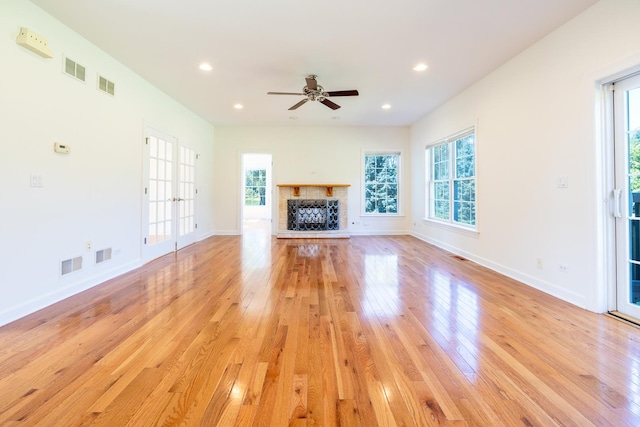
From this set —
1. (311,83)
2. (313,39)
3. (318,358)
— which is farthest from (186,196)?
(318,358)

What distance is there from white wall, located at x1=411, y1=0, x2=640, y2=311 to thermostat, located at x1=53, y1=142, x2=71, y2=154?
4934 millimetres

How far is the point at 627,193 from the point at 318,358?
288cm

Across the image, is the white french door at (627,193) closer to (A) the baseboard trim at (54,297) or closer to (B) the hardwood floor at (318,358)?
(B) the hardwood floor at (318,358)

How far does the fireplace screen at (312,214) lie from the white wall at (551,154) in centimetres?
346

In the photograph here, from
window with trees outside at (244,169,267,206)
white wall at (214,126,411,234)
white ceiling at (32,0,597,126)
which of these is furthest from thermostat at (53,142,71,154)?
window with trees outside at (244,169,267,206)

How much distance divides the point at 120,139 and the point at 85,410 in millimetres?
3399

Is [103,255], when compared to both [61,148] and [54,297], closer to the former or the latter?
[54,297]

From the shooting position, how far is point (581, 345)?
1904mm

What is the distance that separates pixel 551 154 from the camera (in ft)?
9.70

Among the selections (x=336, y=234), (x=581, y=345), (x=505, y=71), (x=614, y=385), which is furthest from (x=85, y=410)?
(x=336, y=234)

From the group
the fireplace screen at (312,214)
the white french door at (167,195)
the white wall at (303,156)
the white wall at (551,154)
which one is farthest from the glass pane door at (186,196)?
the white wall at (551,154)

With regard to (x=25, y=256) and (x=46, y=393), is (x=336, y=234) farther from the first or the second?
(x=46, y=393)

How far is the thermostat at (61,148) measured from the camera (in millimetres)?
2729

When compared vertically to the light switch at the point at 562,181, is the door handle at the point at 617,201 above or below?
below
